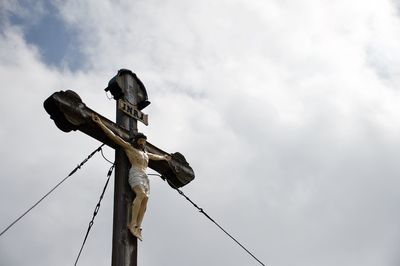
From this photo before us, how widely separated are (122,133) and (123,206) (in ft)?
3.41

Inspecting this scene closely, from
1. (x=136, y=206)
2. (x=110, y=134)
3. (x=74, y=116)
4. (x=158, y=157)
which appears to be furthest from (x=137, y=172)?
(x=74, y=116)

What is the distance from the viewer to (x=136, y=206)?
661 centimetres

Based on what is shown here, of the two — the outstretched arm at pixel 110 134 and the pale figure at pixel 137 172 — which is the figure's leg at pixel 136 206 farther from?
the outstretched arm at pixel 110 134

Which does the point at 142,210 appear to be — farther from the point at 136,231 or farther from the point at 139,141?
the point at 139,141

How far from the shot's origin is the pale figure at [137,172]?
655 centimetres

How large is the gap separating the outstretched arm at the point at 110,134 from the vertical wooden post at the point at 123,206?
0.10 meters

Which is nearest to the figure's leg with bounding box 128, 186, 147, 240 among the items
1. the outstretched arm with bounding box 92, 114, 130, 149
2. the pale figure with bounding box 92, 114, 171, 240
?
the pale figure with bounding box 92, 114, 171, 240

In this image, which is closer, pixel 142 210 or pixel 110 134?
pixel 142 210

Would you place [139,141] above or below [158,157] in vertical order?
below

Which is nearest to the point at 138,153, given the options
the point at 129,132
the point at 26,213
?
the point at 129,132

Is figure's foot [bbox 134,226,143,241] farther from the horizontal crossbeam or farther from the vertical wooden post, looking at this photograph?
the horizontal crossbeam

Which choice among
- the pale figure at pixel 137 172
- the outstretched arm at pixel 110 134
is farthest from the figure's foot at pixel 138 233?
the outstretched arm at pixel 110 134

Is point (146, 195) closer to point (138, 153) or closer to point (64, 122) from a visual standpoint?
point (138, 153)

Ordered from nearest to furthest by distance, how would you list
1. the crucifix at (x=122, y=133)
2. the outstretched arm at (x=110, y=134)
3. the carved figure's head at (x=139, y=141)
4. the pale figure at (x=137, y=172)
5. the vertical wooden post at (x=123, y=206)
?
the vertical wooden post at (x=123, y=206) < the crucifix at (x=122, y=133) < the pale figure at (x=137, y=172) < the outstretched arm at (x=110, y=134) < the carved figure's head at (x=139, y=141)
